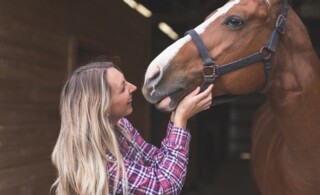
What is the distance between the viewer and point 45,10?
304 centimetres

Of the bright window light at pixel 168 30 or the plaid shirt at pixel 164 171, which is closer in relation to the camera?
the plaid shirt at pixel 164 171

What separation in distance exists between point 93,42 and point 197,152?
306 cm

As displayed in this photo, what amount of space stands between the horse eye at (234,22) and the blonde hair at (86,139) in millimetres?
556

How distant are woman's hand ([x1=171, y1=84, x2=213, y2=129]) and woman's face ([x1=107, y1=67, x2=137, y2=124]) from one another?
0.17m

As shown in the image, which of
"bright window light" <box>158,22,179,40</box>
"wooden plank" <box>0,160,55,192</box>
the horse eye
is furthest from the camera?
"bright window light" <box>158,22,179,40</box>

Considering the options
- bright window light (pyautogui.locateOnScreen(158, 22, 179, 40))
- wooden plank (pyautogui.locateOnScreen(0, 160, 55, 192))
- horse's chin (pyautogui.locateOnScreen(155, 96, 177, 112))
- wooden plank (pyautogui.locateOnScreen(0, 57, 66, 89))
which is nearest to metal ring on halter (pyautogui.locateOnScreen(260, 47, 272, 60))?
horse's chin (pyautogui.locateOnScreen(155, 96, 177, 112))

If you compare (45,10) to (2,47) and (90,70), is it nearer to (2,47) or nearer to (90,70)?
(2,47)

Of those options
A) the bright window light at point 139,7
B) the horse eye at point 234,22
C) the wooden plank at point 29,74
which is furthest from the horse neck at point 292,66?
the bright window light at point 139,7

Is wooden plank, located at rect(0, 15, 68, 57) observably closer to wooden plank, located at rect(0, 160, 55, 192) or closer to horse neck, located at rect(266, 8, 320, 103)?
wooden plank, located at rect(0, 160, 55, 192)

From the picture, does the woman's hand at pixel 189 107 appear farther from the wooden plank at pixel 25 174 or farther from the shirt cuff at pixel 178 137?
the wooden plank at pixel 25 174

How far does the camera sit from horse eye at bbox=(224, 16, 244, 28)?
5.76 ft

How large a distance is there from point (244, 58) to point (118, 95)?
0.57 metres

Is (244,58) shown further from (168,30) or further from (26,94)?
(168,30)

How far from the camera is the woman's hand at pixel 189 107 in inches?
58.5
